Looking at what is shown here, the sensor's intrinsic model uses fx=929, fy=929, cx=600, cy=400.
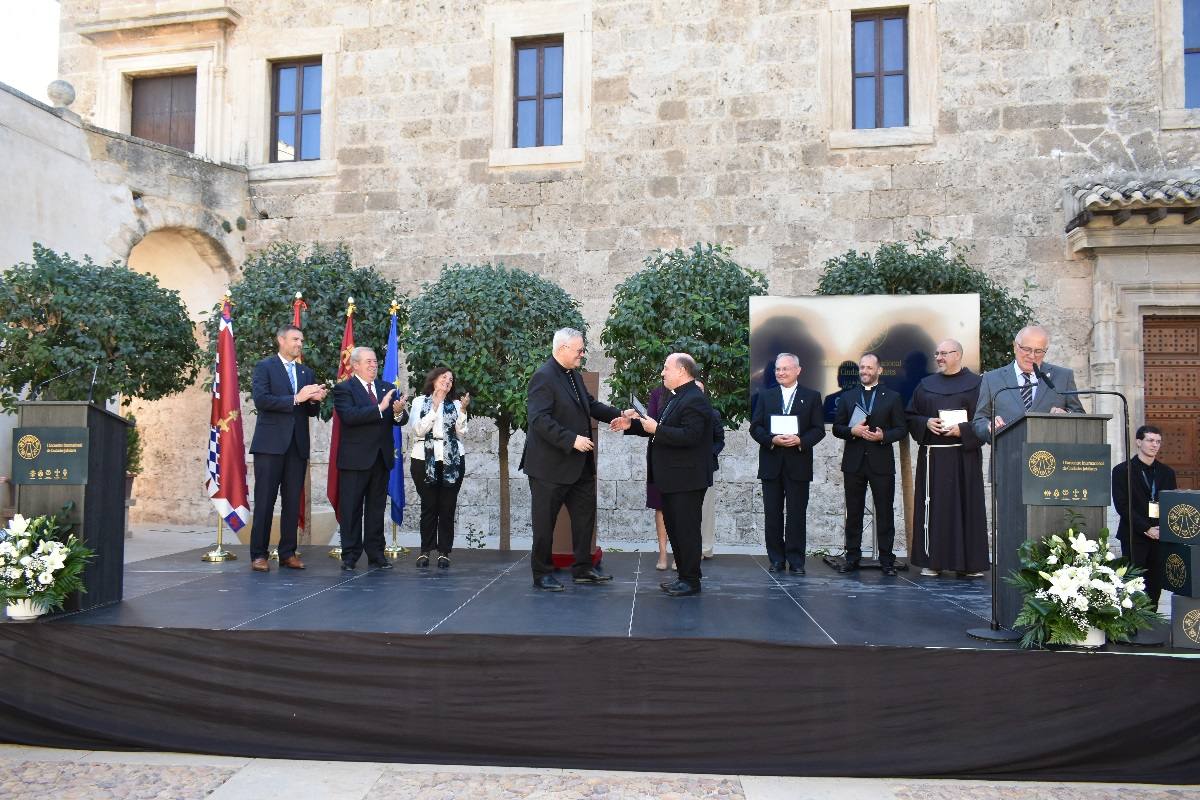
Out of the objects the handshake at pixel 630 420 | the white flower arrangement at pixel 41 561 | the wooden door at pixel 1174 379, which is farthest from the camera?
the wooden door at pixel 1174 379

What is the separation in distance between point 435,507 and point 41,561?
322 cm

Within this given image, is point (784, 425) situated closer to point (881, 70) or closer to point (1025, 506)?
point (1025, 506)

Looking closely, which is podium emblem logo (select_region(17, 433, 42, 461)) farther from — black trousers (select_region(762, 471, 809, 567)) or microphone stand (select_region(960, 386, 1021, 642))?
microphone stand (select_region(960, 386, 1021, 642))

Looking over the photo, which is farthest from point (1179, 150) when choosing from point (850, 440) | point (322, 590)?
point (322, 590)

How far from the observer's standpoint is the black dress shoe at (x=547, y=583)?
6148 millimetres

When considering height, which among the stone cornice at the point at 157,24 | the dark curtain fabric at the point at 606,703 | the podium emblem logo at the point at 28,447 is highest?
the stone cornice at the point at 157,24

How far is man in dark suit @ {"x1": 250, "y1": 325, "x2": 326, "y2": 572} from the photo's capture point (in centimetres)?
697

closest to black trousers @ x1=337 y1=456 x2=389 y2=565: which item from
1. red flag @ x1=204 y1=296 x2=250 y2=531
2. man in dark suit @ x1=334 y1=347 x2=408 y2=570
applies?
man in dark suit @ x1=334 y1=347 x2=408 y2=570

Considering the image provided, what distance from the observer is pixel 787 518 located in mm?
7133

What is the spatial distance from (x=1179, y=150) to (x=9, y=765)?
11623 millimetres

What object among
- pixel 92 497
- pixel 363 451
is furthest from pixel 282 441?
pixel 92 497

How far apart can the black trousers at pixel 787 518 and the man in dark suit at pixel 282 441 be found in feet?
11.5

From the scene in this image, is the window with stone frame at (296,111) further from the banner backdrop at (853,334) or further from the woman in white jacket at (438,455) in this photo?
the banner backdrop at (853,334)

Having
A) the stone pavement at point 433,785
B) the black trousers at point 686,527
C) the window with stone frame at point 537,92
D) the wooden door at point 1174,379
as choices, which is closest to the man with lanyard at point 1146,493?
the stone pavement at point 433,785
